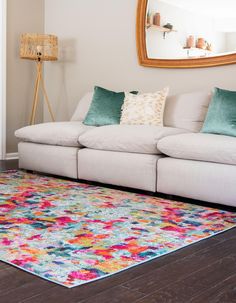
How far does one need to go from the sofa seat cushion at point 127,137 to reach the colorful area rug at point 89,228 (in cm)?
37

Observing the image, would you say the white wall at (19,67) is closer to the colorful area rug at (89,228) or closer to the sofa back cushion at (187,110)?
the colorful area rug at (89,228)

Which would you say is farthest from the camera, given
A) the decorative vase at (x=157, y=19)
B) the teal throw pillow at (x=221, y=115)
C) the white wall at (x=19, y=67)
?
the white wall at (x=19, y=67)

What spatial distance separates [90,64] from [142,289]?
4119 mm

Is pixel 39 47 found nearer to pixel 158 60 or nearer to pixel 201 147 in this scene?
pixel 158 60

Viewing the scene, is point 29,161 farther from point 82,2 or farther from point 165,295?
point 165,295

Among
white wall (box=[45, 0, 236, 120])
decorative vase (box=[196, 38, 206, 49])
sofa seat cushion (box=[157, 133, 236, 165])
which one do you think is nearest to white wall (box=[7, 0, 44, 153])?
white wall (box=[45, 0, 236, 120])

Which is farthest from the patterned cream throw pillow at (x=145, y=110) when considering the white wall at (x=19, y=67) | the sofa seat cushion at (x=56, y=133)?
the white wall at (x=19, y=67)

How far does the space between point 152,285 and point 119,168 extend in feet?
6.86

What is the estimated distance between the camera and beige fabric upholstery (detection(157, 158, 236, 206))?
11.0 feet

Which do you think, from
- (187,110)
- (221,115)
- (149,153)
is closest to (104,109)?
(187,110)

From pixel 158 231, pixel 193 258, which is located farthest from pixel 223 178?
pixel 193 258

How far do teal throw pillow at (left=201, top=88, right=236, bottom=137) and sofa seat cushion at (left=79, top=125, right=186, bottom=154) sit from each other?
30 centimetres

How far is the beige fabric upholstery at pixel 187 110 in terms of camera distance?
4.31 metres

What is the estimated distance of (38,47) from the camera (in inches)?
219
